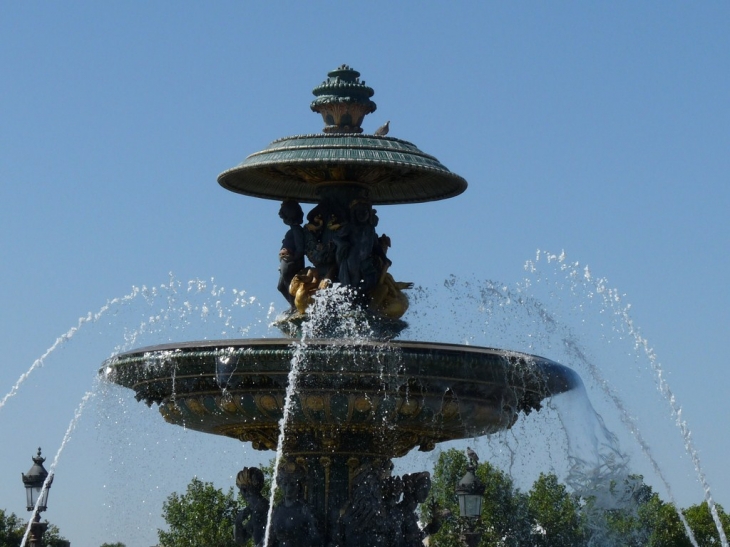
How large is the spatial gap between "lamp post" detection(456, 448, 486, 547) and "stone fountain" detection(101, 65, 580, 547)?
4.60m

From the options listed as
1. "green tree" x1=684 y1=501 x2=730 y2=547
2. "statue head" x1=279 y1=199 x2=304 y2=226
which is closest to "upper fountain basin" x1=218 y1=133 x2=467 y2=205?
"statue head" x1=279 y1=199 x2=304 y2=226

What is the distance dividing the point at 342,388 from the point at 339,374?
29 cm

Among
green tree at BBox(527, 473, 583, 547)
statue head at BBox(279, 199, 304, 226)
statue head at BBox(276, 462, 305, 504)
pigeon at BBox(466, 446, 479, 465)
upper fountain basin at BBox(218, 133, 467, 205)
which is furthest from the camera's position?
green tree at BBox(527, 473, 583, 547)

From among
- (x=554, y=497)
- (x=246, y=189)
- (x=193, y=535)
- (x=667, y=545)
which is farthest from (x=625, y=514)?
(x=246, y=189)

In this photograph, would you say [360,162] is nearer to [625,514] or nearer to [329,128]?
[329,128]

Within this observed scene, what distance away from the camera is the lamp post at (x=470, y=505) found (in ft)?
63.7

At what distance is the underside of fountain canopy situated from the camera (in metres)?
14.7

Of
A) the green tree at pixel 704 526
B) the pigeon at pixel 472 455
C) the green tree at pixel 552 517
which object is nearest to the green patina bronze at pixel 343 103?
the pigeon at pixel 472 455

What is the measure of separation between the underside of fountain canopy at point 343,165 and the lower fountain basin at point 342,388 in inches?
84.0

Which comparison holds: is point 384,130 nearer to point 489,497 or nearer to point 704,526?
point 489,497

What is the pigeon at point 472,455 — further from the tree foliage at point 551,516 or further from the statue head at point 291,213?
the tree foliage at point 551,516

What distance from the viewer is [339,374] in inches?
517

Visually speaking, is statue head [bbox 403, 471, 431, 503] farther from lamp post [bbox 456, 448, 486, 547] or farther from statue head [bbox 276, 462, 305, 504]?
lamp post [bbox 456, 448, 486, 547]

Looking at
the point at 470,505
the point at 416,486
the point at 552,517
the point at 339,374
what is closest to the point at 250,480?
the point at 416,486
